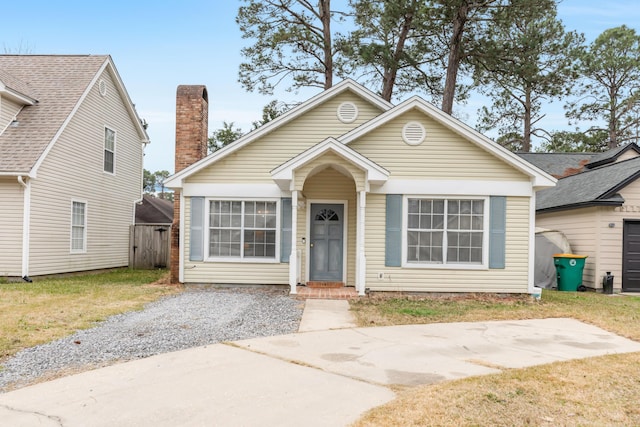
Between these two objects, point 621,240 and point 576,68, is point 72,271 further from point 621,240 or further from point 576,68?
point 576,68

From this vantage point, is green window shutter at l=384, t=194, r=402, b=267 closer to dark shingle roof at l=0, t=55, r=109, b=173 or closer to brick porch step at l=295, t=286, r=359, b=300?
brick porch step at l=295, t=286, r=359, b=300

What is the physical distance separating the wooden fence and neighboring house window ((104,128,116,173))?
2484 millimetres

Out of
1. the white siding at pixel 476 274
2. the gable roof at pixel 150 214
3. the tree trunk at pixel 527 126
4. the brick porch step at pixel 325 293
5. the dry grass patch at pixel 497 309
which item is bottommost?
the dry grass patch at pixel 497 309

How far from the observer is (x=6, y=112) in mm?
12680

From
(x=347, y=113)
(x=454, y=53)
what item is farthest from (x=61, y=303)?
(x=454, y=53)

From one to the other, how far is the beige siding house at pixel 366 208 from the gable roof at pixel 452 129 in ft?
0.08

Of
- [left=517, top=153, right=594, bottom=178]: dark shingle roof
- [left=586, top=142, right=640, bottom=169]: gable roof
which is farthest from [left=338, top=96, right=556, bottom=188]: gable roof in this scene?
[left=517, top=153, right=594, bottom=178]: dark shingle roof

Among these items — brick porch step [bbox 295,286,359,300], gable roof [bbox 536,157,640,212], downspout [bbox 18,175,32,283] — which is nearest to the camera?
brick porch step [bbox 295,286,359,300]

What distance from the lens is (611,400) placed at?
4.10m

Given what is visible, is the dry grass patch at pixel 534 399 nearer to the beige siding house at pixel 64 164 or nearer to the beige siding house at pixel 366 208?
the beige siding house at pixel 366 208

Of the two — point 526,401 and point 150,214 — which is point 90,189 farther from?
point 526,401

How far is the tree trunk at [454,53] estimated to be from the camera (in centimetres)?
1853

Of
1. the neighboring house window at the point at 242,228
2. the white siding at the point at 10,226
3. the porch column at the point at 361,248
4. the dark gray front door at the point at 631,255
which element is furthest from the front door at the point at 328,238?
the dark gray front door at the point at 631,255

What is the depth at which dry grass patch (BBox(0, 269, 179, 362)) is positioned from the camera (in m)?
6.24
